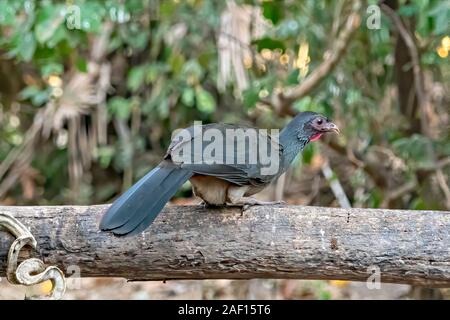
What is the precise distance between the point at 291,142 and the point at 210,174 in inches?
24.0

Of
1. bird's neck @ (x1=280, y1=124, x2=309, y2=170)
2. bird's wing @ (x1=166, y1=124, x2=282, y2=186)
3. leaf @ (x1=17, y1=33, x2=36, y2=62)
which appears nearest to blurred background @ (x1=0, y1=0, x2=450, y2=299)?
leaf @ (x1=17, y1=33, x2=36, y2=62)

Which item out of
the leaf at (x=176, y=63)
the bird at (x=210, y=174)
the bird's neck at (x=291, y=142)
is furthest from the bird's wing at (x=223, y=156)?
the leaf at (x=176, y=63)

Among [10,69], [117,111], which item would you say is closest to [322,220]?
[117,111]

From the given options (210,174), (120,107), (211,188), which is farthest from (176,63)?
(210,174)

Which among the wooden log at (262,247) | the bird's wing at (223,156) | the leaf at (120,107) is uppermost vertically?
the leaf at (120,107)

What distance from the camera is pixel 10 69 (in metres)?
6.23

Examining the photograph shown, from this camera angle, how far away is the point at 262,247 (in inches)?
96.5

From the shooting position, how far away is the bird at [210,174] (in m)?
2.27

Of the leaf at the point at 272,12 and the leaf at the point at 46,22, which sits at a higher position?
the leaf at the point at 272,12

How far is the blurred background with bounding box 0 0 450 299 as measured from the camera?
13.1 feet

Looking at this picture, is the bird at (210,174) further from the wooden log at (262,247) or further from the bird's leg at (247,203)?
the wooden log at (262,247)

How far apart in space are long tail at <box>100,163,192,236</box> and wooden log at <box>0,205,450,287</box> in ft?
0.51

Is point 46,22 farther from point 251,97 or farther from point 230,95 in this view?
point 230,95
